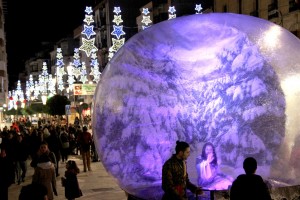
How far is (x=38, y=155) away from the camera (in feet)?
38.4

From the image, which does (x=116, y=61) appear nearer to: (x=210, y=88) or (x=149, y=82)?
(x=149, y=82)

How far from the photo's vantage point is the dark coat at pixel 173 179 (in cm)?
750

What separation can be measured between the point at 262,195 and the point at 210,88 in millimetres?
3025

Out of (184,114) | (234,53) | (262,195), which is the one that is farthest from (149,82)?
(262,195)

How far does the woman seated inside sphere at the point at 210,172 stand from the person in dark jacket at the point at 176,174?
54.9 inches

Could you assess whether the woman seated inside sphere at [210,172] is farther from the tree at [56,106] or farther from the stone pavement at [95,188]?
the tree at [56,106]

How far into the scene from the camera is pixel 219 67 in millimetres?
9344

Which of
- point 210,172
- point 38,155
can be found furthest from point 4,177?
point 210,172

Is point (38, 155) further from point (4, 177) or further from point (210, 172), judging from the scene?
point (210, 172)

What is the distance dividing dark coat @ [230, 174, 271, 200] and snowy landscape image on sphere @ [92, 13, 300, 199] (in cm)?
232

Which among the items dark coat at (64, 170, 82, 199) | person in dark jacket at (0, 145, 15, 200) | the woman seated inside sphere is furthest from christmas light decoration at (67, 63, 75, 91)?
the woman seated inside sphere

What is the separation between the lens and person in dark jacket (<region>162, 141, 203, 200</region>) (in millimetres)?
7496

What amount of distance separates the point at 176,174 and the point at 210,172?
163cm

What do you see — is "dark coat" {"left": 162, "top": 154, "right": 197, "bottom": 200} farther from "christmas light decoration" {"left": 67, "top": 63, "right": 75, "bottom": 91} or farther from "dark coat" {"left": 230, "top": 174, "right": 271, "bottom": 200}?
"christmas light decoration" {"left": 67, "top": 63, "right": 75, "bottom": 91}
